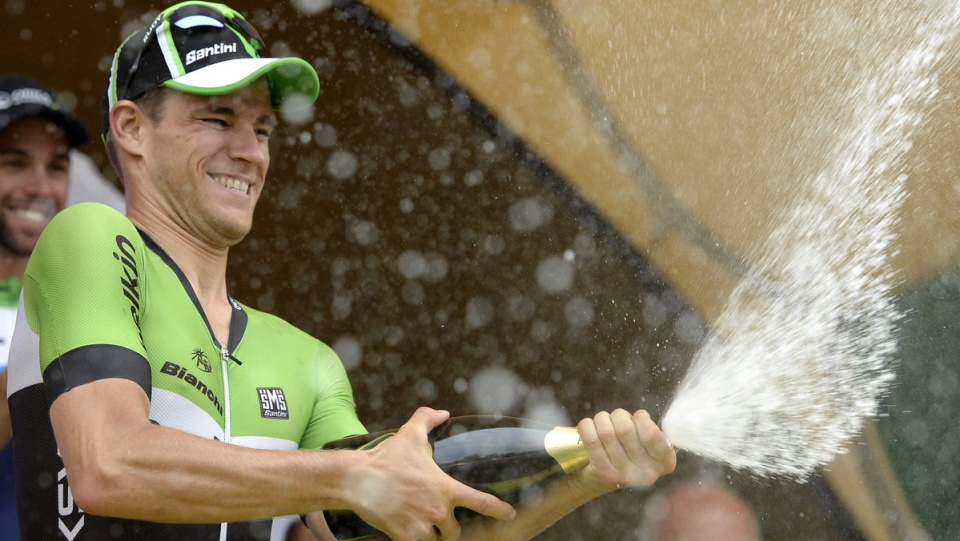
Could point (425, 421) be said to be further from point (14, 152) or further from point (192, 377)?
point (14, 152)

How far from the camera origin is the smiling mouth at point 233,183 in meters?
1.57

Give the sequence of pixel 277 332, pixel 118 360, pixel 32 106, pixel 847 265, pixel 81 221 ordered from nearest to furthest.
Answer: pixel 118 360
pixel 81 221
pixel 277 332
pixel 32 106
pixel 847 265

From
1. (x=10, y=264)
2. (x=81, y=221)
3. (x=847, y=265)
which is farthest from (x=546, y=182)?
(x=81, y=221)

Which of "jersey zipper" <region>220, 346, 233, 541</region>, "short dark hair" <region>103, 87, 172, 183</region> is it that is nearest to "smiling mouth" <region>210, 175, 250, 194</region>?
"short dark hair" <region>103, 87, 172, 183</region>

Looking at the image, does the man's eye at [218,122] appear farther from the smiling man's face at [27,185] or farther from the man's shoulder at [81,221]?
the smiling man's face at [27,185]

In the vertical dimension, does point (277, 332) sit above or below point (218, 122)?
below

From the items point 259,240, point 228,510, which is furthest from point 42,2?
point 228,510

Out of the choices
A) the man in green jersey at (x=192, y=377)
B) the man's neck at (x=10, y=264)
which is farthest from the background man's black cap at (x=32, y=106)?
the man in green jersey at (x=192, y=377)

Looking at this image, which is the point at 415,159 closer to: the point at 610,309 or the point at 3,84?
the point at 610,309

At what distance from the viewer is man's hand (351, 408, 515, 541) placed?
1183 millimetres

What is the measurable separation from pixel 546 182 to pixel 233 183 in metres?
0.96

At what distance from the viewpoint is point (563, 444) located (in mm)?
1321

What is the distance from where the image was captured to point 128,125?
1555 millimetres

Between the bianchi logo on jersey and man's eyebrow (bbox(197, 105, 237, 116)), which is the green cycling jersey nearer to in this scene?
the bianchi logo on jersey
